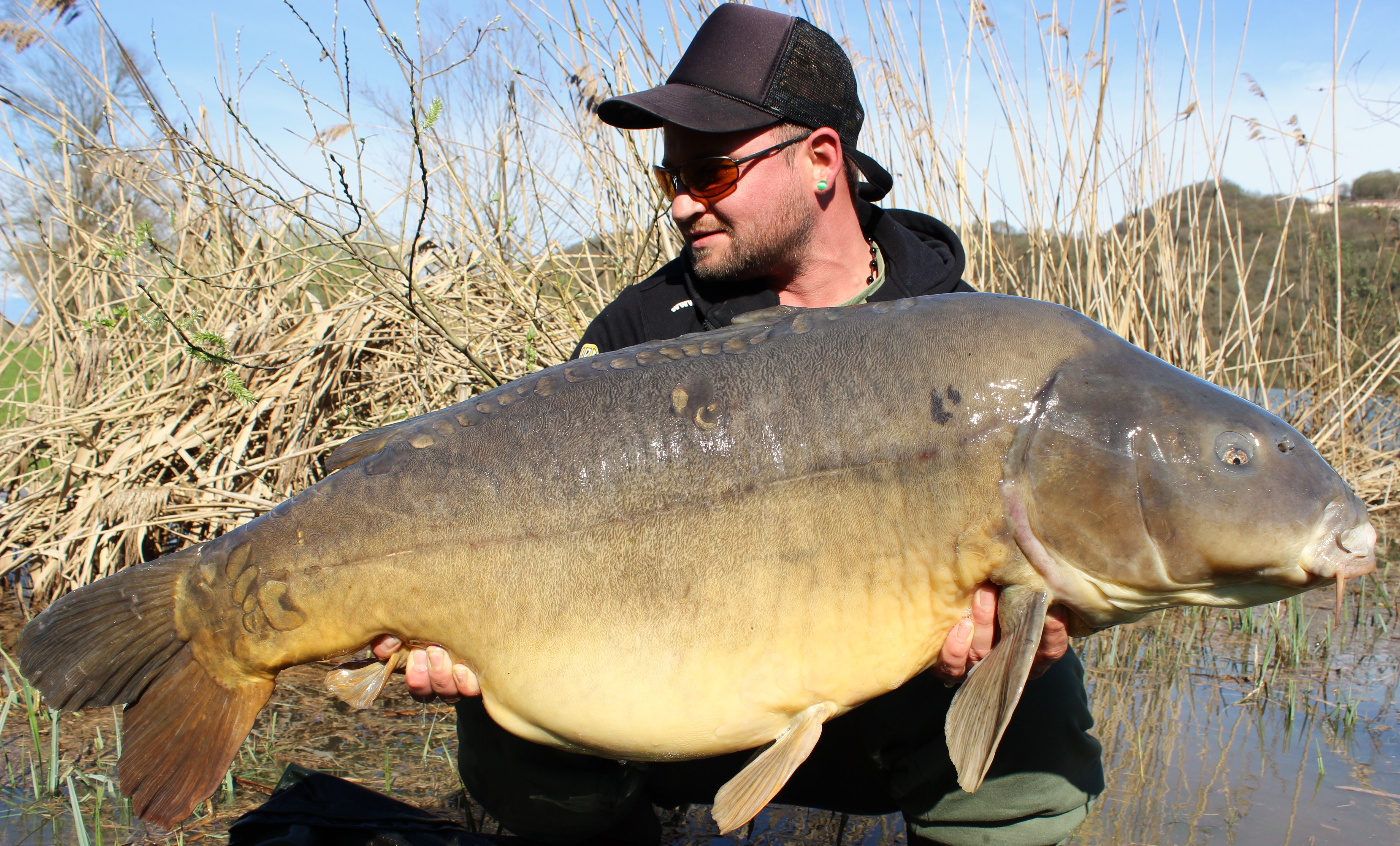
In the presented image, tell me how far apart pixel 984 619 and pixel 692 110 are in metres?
1.43

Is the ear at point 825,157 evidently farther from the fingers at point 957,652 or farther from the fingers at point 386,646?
the fingers at point 386,646

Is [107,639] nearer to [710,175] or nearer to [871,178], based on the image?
[710,175]

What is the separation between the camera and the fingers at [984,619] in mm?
1547

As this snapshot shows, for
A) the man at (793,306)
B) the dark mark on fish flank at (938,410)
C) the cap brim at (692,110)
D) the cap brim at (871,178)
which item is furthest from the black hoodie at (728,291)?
the dark mark on fish flank at (938,410)

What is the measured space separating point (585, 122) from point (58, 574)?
2.49 metres

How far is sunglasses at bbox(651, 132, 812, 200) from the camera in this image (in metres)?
2.39

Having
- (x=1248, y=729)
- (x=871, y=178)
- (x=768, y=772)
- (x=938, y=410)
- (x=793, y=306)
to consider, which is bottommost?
(x=1248, y=729)

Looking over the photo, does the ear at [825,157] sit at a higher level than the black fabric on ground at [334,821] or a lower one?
higher

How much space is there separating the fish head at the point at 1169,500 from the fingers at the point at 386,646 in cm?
102

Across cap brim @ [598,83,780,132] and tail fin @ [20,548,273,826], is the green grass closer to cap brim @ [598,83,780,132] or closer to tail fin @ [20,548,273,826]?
tail fin @ [20,548,273,826]

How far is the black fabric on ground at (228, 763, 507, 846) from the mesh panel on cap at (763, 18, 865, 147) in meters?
1.81

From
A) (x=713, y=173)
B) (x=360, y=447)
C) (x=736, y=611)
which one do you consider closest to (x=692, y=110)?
(x=713, y=173)

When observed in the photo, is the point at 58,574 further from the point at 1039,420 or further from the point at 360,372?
the point at 1039,420

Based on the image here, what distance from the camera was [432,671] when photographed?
5.45 ft
